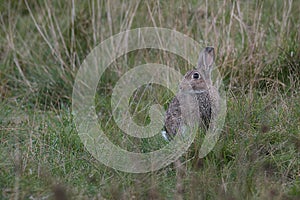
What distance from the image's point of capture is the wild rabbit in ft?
14.2

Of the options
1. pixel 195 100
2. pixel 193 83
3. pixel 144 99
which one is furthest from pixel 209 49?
pixel 144 99

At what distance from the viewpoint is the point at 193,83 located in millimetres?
4496

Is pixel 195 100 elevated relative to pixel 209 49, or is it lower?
lower

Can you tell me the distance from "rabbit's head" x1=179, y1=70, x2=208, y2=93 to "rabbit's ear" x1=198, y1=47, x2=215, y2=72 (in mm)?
268

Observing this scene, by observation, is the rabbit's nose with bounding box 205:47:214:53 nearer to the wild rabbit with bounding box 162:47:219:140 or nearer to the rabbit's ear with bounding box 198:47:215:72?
the rabbit's ear with bounding box 198:47:215:72

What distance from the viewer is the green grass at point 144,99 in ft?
11.7

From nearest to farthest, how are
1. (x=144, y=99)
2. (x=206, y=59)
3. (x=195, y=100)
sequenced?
(x=195, y=100) < (x=206, y=59) < (x=144, y=99)

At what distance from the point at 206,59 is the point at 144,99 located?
772 millimetres

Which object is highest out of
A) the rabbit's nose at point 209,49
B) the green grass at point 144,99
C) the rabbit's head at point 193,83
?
the rabbit's nose at point 209,49

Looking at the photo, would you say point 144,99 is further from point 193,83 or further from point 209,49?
point 193,83

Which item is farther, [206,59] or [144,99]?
[144,99]

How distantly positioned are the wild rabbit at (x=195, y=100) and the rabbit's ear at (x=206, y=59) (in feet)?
0.48

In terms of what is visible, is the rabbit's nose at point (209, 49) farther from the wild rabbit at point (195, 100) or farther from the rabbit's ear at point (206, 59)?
the wild rabbit at point (195, 100)

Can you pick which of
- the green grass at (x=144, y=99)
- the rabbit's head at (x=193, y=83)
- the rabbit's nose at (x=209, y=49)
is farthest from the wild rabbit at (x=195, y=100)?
the rabbit's nose at (x=209, y=49)
